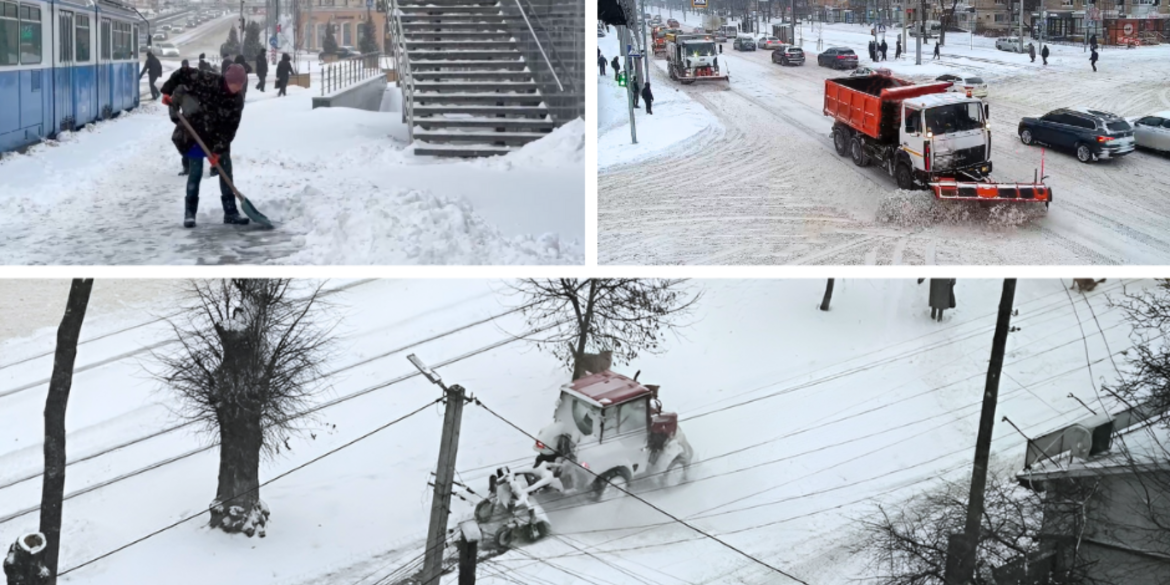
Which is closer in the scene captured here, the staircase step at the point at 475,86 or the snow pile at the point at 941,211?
the snow pile at the point at 941,211

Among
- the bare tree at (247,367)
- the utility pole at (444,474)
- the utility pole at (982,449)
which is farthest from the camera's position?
the bare tree at (247,367)

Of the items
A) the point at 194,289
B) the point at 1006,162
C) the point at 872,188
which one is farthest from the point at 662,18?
the point at 194,289

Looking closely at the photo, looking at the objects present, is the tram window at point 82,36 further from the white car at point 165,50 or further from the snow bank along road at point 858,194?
the snow bank along road at point 858,194

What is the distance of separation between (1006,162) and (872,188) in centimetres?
73

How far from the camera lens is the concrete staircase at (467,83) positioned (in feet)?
21.7

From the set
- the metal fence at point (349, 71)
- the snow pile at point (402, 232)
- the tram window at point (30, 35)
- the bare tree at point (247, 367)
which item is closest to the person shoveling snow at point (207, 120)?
the snow pile at point (402, 232)

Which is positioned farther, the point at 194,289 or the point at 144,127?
the point at 194,289

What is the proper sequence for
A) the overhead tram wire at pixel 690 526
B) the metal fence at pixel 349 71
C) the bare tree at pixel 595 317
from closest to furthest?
the metal fence at pixel 349 71 → the overhead tram wire at pixel 690 526 → the bare tree at pixel 595 317

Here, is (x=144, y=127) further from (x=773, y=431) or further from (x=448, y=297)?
(x=773, y=431)

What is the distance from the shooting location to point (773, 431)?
8.35 m

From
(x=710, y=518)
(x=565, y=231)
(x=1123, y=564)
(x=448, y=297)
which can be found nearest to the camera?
(x=565, y=231)

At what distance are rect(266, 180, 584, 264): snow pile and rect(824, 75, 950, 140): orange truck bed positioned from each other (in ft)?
5.21

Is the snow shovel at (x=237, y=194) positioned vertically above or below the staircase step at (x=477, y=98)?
below

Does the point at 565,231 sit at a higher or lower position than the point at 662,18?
lower
